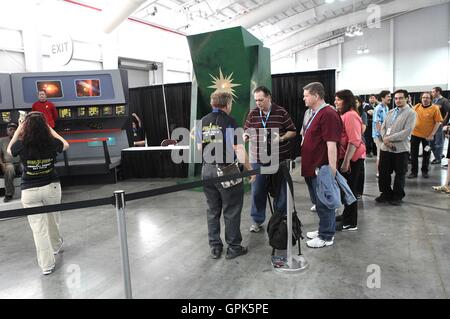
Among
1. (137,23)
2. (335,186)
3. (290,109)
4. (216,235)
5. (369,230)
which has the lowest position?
(369,230)

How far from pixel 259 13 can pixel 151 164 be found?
632 cm

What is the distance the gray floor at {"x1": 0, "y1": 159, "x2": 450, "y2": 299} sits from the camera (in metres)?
2.31

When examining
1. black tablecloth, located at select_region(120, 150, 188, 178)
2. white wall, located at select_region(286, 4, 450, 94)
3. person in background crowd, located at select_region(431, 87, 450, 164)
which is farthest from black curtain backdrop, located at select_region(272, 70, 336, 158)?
white wall, located at select_region(286, 4, 450, 94)

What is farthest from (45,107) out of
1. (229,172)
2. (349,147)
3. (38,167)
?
(349,147)

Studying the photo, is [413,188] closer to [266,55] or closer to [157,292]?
[266,55]

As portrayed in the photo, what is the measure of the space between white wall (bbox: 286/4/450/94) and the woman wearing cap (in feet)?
50.6

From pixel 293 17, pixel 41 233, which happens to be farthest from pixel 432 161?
pixel 293 17

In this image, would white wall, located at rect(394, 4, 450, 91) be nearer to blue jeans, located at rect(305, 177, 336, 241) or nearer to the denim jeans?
blue jeans, located at rect(305, 177, 336, 241)

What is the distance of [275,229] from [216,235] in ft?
1.71

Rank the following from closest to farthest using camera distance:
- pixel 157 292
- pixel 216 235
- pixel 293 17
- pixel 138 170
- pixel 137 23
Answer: pixel 157 292 < pixel 216 235 < pixel 138 170 < pixel 137 23 < pixel 293 17

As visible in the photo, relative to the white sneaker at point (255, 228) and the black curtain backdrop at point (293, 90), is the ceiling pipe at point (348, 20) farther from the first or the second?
the white sneaker at point (255, 228)

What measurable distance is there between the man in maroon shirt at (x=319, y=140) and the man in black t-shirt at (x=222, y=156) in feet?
1.69

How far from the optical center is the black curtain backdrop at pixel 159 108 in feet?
28.1

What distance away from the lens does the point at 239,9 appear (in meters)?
11.2
